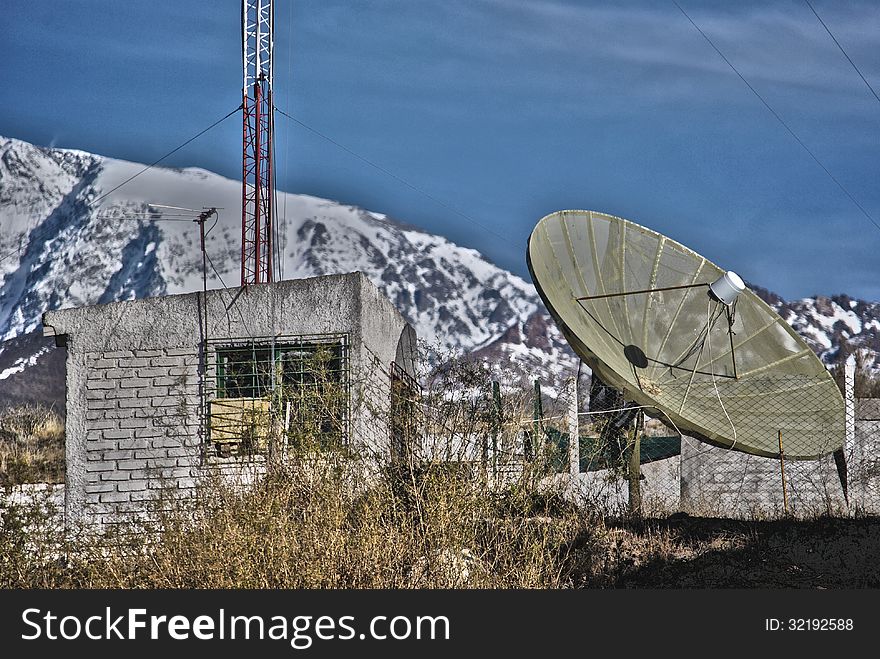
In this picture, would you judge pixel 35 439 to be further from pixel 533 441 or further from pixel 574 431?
pixel 533 441

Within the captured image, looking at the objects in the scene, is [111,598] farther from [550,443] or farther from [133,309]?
[133,309]

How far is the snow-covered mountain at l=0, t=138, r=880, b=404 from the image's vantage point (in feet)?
436

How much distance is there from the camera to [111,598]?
269 inches

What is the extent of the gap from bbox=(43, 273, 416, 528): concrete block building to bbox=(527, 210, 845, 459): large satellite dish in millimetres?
2578

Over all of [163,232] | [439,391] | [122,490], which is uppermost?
[163,232]

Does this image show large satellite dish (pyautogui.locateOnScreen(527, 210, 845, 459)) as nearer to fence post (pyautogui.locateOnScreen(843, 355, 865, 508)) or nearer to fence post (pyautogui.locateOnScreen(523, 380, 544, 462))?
fence post (pyautogui.locateOnScreen(843, 355, 865, 508))

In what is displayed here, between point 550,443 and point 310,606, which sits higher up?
point 550,443

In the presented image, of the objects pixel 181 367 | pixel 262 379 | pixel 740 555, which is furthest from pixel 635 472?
pixel 181 367

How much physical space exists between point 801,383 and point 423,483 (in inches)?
228

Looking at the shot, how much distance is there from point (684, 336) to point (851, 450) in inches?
96.6

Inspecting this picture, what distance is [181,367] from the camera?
13.6 metres

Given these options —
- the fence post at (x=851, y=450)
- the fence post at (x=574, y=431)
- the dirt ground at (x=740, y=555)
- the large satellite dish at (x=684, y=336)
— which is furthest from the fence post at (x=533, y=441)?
the fence post at (x=851, y=450)

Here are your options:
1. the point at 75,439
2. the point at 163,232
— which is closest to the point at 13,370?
the point at 163,232

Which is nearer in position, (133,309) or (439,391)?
(439,391)
